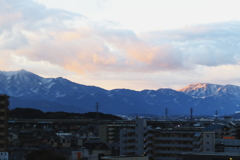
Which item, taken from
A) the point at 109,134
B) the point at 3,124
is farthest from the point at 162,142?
the point at 109,134

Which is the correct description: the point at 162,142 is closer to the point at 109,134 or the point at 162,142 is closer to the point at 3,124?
the point at 3,124

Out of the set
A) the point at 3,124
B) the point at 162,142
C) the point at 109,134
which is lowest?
the point at 109,134

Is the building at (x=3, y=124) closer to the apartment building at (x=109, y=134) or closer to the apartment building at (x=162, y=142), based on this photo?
the apartment building at (x=162, y=142)

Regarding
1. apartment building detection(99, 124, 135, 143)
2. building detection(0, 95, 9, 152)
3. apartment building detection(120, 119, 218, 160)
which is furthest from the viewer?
apartment building detection(99, 124, 135, 143)

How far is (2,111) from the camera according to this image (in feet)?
167

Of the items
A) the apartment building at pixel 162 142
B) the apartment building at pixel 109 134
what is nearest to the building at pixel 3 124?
the apartment building at pixel 162 142

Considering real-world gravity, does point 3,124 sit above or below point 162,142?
above

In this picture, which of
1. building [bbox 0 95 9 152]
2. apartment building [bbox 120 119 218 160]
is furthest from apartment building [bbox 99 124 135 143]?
building [bbox 0 95 9 152]

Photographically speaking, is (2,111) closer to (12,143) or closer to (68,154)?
(68,154)

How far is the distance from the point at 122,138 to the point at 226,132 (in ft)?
83.4

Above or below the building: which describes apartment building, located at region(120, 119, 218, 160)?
below

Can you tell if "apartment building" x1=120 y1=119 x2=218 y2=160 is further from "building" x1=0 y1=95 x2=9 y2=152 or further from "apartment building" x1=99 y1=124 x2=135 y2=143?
"apartment building" x1=99 y1=124 x2=135 y2=143

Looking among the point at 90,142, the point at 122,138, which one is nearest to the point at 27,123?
the point at 90,142

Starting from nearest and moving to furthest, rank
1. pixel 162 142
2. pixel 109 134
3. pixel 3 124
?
pixel 3 124, pixel 162 142, pixel 109 134
